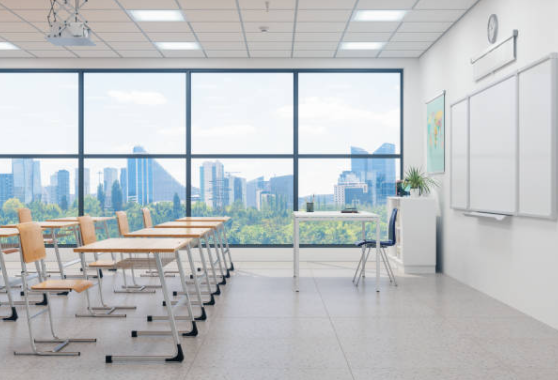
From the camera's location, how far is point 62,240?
8.37m

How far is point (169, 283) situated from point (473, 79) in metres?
4.47

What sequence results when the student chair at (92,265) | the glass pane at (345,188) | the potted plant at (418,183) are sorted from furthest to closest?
the glass pane at (345,188)
the potted plant at (418,183)
the student chair at (92,265)

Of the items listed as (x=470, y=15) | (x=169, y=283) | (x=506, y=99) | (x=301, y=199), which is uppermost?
(x=470, y=15)

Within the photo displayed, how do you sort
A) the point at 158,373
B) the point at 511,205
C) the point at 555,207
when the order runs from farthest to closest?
the point at 511,205, the point at 555,207, the point at 158,373

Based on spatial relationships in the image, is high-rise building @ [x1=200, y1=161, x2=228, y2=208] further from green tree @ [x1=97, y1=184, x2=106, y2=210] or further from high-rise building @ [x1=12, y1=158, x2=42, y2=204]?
high-rise building @ [x1=12, y1=158, x2=42, y2=204]

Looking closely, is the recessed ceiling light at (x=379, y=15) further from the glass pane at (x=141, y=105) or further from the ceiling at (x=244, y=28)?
the glass pane at (x=141, y=105)

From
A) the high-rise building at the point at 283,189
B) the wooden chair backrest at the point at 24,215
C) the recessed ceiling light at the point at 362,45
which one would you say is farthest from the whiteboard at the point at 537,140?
the wooden chair backrest at the point at 24,215

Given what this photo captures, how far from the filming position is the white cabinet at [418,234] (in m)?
6.82

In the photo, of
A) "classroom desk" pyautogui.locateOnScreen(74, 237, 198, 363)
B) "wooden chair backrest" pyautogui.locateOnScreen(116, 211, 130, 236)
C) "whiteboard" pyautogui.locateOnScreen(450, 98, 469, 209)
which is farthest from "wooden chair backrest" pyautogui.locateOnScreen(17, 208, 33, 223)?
"whiteboard" pyautogui.locateOnScreen(450, 98, 469, 209)

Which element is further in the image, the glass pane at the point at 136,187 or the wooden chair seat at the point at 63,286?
the glass pane at the point at 136,187

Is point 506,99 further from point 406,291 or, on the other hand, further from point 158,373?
point 158,373

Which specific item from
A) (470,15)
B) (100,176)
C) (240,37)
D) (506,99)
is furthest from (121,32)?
(506,99)

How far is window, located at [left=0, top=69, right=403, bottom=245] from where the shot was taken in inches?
330

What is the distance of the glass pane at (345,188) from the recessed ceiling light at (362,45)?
184cm
